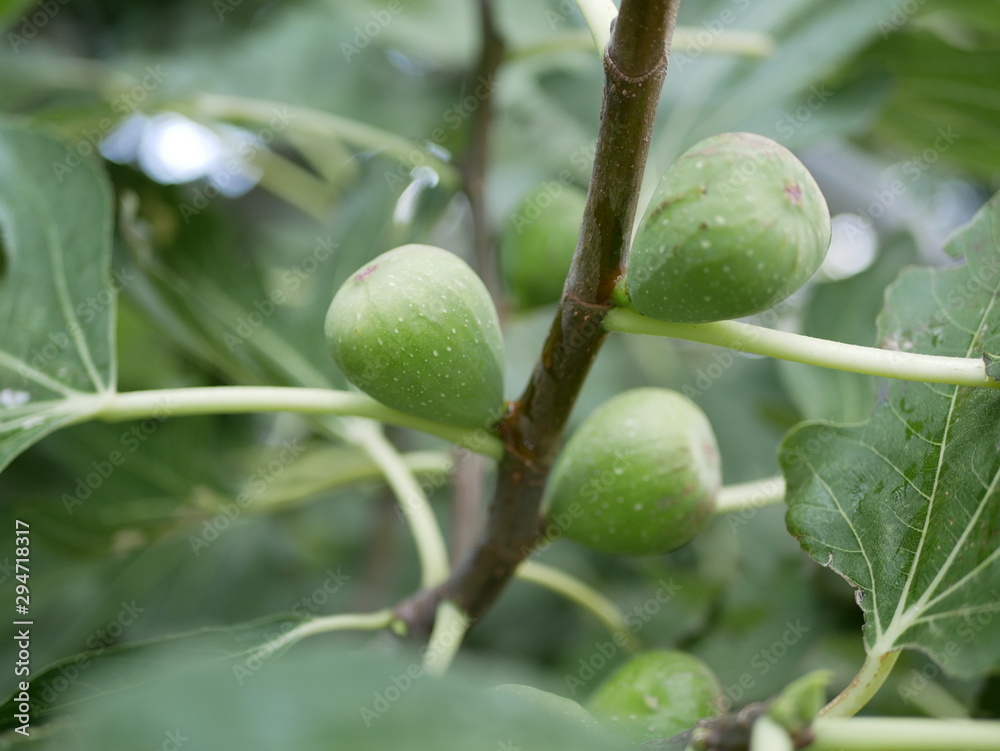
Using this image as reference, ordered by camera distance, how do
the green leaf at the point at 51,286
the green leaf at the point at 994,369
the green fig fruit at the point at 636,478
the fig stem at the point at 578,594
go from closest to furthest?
the green leaf at the point at 994,369
the green fig fruit at the point at 636,478
the green leaf at the point at 51,286
the fig stem at the point at 578,594

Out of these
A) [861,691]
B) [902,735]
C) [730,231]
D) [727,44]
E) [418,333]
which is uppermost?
[727,44]

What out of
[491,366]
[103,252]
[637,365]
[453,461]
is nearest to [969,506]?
[491,366]

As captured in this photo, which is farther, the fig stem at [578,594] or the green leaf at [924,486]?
the fig stem at [578,594]

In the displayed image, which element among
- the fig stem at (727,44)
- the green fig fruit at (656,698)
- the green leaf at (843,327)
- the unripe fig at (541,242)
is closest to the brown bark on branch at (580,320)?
the green fig fruit at (656,698)

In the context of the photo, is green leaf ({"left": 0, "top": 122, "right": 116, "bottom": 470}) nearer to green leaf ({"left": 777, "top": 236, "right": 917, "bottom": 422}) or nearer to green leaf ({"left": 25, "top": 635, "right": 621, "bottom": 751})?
green leaf ({"left": 25, "top": 635, "right": 621, "bottom": 751})

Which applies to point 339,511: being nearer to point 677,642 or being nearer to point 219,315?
point 219,315

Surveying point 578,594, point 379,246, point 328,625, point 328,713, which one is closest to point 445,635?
point 328,625

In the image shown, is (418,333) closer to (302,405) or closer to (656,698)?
(302,405)

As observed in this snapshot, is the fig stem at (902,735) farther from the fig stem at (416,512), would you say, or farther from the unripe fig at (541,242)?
the unripe fig at (541,242)
